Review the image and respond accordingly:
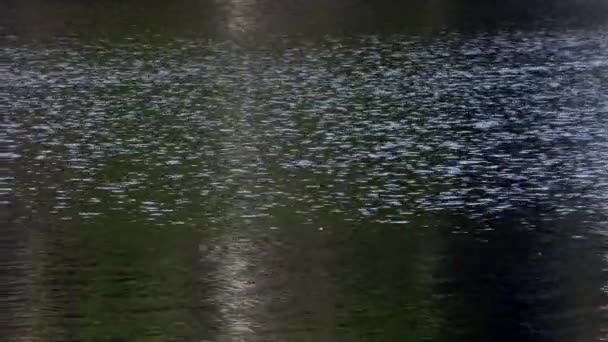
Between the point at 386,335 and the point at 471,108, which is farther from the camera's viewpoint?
the point at 471,108

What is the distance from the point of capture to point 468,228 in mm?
14773

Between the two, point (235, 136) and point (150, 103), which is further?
point (150, 103)

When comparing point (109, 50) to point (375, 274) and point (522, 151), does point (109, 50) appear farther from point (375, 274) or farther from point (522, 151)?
point (375, 274)

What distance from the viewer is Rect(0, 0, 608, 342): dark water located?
11500 mm

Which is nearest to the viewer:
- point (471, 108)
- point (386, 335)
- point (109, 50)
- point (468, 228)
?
point (386, 335)

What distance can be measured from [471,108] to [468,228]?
8.83 meters

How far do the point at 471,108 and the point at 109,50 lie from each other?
10901mm

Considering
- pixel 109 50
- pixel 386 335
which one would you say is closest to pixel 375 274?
pixel 386 335

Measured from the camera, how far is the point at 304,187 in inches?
663

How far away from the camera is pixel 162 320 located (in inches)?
439

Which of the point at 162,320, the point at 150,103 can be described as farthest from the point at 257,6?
the point at 162,320

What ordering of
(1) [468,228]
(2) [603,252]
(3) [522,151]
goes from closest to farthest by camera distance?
(2) [603,252]
(1) [468,228]
(3) [522,151]

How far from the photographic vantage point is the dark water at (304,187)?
11.5 metres

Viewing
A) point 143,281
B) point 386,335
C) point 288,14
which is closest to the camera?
point 386,335
